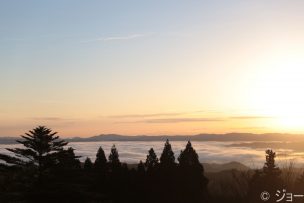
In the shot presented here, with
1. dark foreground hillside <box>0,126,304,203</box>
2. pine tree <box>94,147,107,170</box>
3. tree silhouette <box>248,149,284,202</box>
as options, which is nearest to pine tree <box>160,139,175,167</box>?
dark foreground hillside <box>0,126,304,203</box>

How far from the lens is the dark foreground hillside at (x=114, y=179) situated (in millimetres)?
31250

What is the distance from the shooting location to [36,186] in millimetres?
31266

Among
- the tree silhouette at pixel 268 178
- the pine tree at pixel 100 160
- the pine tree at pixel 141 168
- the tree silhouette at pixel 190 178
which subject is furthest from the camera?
the pine tree at pixel 100 160

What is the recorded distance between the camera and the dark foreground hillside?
3125cm

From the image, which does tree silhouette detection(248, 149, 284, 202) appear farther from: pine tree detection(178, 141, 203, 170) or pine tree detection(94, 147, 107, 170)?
pine tree detection(94, 147, 107, 170)

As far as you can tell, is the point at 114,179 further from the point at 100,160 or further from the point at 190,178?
the point at 190,178

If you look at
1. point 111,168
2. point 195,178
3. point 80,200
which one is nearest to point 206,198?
point 195,178

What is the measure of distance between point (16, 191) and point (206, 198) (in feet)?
205

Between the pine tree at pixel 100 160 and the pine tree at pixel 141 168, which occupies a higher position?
the pine tree at pixel 100 160

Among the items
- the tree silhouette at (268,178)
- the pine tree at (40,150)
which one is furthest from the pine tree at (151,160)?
the pine tree at (40,150)

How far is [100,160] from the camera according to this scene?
294ft

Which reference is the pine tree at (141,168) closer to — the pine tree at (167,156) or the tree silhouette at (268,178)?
the pine tree at (167,156)

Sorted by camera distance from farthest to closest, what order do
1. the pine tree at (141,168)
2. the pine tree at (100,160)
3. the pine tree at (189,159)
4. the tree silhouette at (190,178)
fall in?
the pine tree at (100,160) → the pine tree at (141,168) → the pine tree at (189,159) → the tree silhouette at (190,178)

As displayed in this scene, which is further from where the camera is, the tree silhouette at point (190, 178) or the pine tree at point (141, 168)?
the pine tree at point (141, 168)
